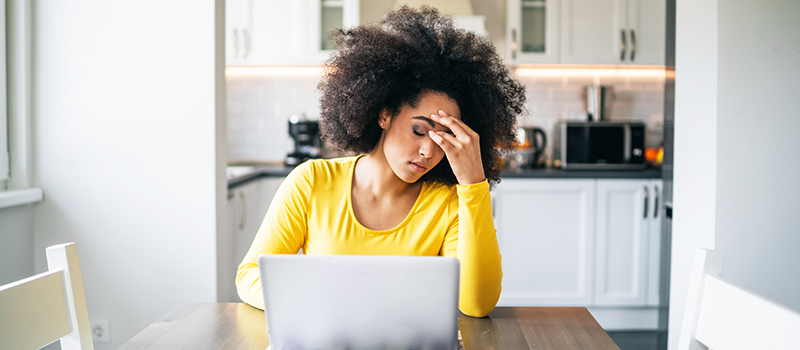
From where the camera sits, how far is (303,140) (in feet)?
10.5

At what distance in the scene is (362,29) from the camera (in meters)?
1.24

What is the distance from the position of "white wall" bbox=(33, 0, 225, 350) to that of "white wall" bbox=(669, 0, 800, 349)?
159 cm

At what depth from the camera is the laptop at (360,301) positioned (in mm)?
681

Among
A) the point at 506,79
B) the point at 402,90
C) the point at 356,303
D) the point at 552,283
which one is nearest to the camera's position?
the point at 356,303

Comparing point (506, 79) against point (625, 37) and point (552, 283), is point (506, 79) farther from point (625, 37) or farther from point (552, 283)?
A: point (625, 37)

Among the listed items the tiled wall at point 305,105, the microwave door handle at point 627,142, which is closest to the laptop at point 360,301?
the microwave door handle at point 627,142

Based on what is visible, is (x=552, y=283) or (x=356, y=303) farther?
(x=552, y=283)

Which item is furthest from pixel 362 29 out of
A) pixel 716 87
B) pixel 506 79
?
pixel 716 87

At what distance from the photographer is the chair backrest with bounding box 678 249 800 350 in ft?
2.18

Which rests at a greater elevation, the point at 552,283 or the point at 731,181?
the point at 731,181

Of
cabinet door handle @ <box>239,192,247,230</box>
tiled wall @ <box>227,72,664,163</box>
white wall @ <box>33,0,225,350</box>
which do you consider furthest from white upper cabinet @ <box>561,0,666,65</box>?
white wall @ <box>33,0,225,350</box>

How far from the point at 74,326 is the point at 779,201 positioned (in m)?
1.91

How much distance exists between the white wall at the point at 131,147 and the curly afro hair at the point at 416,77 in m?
0.62

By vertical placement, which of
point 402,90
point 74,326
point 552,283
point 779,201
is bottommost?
point 552,283
